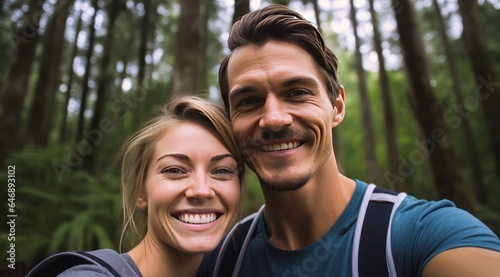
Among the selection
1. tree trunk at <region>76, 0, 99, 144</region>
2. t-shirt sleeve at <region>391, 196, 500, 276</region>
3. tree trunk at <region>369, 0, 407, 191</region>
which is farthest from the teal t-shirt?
tree trunk at <region>76, 0, 99, 144</region>

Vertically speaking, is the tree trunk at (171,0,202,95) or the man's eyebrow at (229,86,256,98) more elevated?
the tree trunk at (171,0,202,95)

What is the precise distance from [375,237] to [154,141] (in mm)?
1443

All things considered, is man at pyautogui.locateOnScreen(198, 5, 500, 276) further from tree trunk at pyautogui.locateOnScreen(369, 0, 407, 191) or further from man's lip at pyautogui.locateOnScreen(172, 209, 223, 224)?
tree trunk at pyautogui.locateOnScreen(369, 0, 407, 191)

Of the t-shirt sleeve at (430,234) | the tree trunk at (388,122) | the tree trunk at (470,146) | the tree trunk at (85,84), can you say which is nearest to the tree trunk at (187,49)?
the t-shirt sleeve at (430,234)

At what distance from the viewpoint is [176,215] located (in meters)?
2.22

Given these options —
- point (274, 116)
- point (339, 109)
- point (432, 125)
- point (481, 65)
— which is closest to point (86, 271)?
point (274, 116)

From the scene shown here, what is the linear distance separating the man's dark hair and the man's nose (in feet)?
1.34

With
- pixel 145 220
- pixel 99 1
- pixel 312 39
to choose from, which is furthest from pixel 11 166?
pixel 99 1

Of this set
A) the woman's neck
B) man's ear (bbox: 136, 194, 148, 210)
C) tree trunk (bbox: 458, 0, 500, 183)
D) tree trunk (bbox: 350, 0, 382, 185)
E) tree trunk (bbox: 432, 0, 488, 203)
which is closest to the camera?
the woman's neck

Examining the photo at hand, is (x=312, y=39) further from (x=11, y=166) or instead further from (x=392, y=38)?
(x=392, y=38)

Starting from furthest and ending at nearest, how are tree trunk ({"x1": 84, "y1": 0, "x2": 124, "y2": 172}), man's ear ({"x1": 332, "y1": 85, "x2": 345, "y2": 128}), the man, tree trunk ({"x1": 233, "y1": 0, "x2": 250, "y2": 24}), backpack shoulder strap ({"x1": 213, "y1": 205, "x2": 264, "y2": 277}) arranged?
tree trunk ({"x1": 84, "y1": 0, "x2": 124, "y2": 172}) < tree trunk ({"x1": 233, "y1": 0, "x2": 250, "y2": 24}) < man's ear ({"x1": 332, "y1": 85, "x2": 345, "y2": 128}) < backpack shoulder strap ({"x1": 213, "y1": 205, "x2": 264, "y2": 277}) < the man

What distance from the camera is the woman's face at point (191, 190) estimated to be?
7.23ft

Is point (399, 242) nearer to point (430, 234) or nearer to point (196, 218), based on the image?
point (430, 234)

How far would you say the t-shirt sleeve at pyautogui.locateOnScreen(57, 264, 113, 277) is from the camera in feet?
5.46
